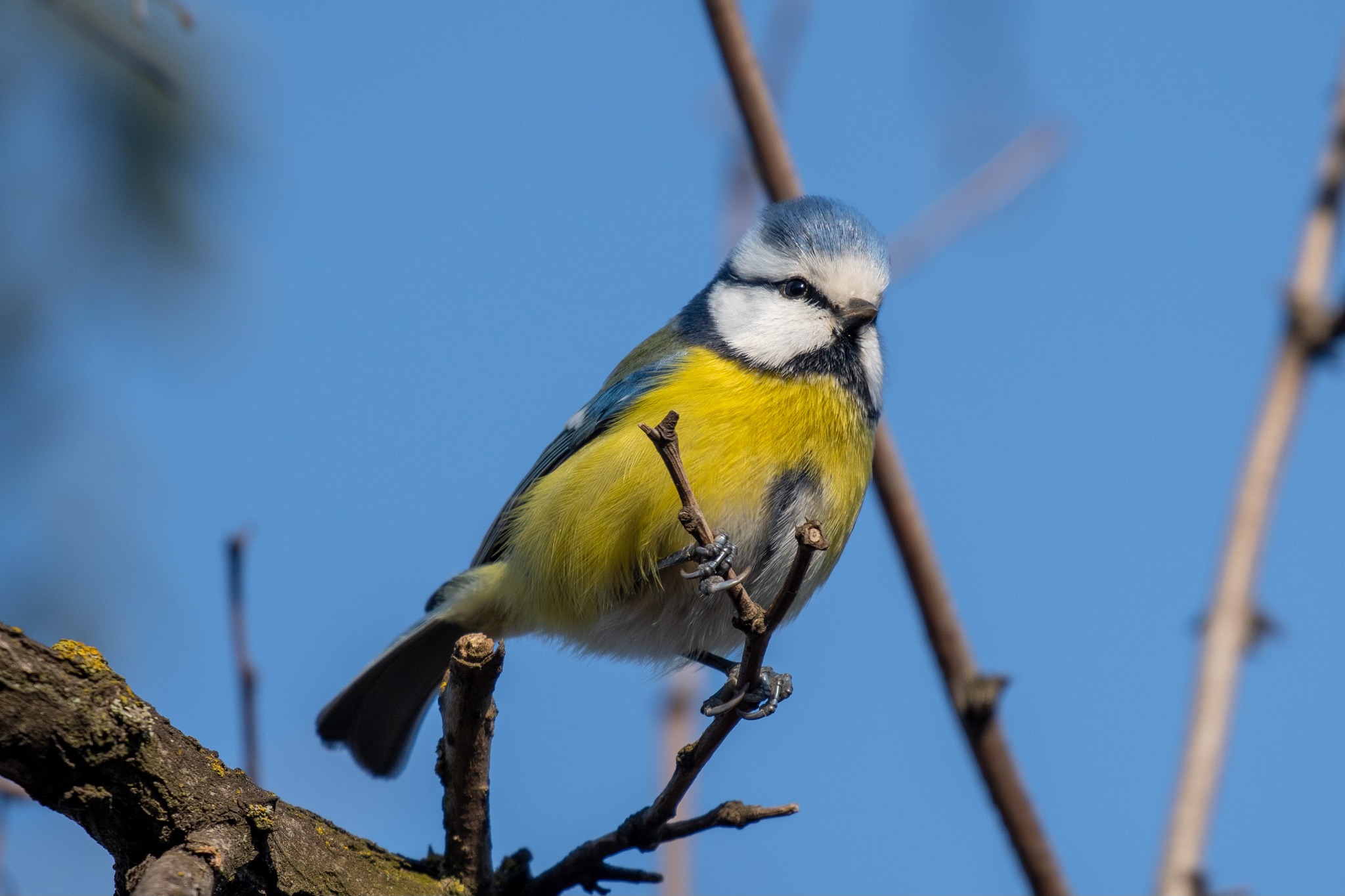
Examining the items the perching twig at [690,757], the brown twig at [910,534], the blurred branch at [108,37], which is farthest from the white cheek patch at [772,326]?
the blurred branch at [108,37]

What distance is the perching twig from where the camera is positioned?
85.7 inches

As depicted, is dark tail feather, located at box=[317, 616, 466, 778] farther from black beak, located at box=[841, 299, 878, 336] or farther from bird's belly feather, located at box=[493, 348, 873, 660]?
black beak, located at box=[841, 299, 878, 336]

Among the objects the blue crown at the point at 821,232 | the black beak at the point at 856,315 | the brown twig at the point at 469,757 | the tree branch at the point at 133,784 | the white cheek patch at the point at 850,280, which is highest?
the blue crown at the point at 821,232

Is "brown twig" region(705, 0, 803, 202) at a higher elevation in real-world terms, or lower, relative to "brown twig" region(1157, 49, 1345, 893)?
higher

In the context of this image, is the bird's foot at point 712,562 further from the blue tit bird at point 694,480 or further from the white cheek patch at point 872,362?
the white cheek patch at point 872,362

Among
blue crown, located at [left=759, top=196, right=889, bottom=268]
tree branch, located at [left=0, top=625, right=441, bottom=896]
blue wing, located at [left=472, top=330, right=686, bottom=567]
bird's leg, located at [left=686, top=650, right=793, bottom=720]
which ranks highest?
blue crown, located at [left=759, top=196, right=889, bottom=268]

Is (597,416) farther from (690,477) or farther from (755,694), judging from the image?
(755,694)

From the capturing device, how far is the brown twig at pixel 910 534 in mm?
2643

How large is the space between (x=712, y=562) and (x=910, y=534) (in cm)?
51

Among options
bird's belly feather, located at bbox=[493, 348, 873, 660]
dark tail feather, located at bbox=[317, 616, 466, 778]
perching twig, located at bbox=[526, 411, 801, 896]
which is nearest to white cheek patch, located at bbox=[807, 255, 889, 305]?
bird's belly feather, located at bbox=[493, 348, 873, 660]

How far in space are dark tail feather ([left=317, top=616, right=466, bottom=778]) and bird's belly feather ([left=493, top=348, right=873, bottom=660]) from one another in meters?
0.47

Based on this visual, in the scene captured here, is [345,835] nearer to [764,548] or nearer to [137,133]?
[764,548]

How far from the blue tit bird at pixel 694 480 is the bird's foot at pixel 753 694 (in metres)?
0.33

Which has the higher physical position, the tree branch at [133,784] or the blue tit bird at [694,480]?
the blue tit bird at [694,480]
